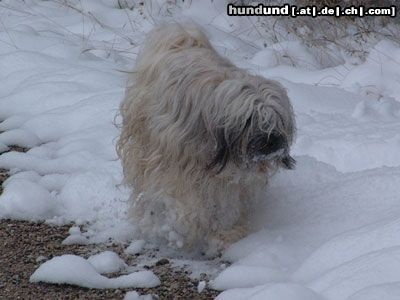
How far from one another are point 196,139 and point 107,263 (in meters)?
0.73

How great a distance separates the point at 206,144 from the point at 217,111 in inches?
6.6

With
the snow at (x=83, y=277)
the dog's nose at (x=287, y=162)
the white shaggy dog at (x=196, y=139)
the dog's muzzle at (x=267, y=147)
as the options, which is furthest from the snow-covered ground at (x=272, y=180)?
the dog's muzzle at (x=267, y=147)

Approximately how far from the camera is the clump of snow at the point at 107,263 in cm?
382

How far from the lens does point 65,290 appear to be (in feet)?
12.0

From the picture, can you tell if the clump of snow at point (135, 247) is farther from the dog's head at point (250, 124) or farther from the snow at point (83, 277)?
the dog's head at point (250, 124)

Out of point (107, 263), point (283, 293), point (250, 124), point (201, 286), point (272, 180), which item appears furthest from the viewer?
point (272, 180)

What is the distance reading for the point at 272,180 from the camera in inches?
174

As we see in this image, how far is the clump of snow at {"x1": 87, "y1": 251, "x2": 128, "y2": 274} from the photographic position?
12.5ft

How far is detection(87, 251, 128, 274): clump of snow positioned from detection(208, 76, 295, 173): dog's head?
654mm

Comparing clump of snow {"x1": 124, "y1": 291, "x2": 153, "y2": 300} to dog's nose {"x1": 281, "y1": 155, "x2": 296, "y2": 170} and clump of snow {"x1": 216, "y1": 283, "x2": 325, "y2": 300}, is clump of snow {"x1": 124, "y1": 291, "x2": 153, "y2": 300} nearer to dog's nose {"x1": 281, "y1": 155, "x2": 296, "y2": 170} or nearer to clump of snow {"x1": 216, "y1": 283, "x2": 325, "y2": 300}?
clump of snow {"x1": 216, "y1": 283, "x2": 325, "y2": 300}

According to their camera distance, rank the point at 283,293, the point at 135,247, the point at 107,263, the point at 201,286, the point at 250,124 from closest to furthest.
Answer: the point at 283,293, the point at 250,124, the point at 201,286, the point at 107,263, the point at 135,247

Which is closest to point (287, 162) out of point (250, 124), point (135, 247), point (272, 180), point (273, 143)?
point (273, 143)

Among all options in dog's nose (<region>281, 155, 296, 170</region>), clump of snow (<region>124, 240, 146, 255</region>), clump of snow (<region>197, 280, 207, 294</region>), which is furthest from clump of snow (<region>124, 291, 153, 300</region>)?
dog's nose (<region>281, 155, 296, 170</region>)

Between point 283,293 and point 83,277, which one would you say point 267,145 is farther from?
point 83,277
